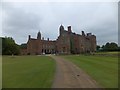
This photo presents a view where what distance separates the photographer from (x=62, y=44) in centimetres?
11356

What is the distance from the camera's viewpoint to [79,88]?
10461 millimetres

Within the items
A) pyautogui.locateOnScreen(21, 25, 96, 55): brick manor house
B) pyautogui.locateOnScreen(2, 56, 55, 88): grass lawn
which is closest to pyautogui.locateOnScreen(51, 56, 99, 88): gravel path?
pyautogui.locateOnScreen(2, 56, 55, 88): grass lawn

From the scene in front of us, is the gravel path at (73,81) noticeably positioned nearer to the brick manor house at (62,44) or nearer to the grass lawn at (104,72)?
the grass lawn at (104,72)

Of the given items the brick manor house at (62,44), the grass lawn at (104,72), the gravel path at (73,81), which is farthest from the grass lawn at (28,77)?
the brick manor house at (62,44)

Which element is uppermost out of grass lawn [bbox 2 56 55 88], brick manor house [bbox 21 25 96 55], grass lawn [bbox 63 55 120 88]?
brick manor house [bbox 21 25 96 55]

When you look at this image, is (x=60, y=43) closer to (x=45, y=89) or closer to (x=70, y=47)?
(x=70, y=47)

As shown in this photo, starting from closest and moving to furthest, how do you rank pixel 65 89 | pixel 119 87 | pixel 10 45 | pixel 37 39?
1. pixel 65 89
2. pixel 119 87
3. pixel 10 45
4. pixel 37 39

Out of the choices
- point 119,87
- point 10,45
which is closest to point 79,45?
point 10,45

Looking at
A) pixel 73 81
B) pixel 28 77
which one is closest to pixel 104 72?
pixel 73 81

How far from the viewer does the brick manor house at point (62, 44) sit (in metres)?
113

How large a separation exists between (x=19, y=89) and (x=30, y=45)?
113 meters

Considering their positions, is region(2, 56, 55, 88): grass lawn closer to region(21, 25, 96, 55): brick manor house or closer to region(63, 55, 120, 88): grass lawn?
region(63, 55, 120, 88): grass lawn

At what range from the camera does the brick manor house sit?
113 meters

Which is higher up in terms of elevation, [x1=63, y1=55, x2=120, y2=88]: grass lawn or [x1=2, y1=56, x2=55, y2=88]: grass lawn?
[x1=63, y1=55, x2=120, y2=88]: grass lawn
